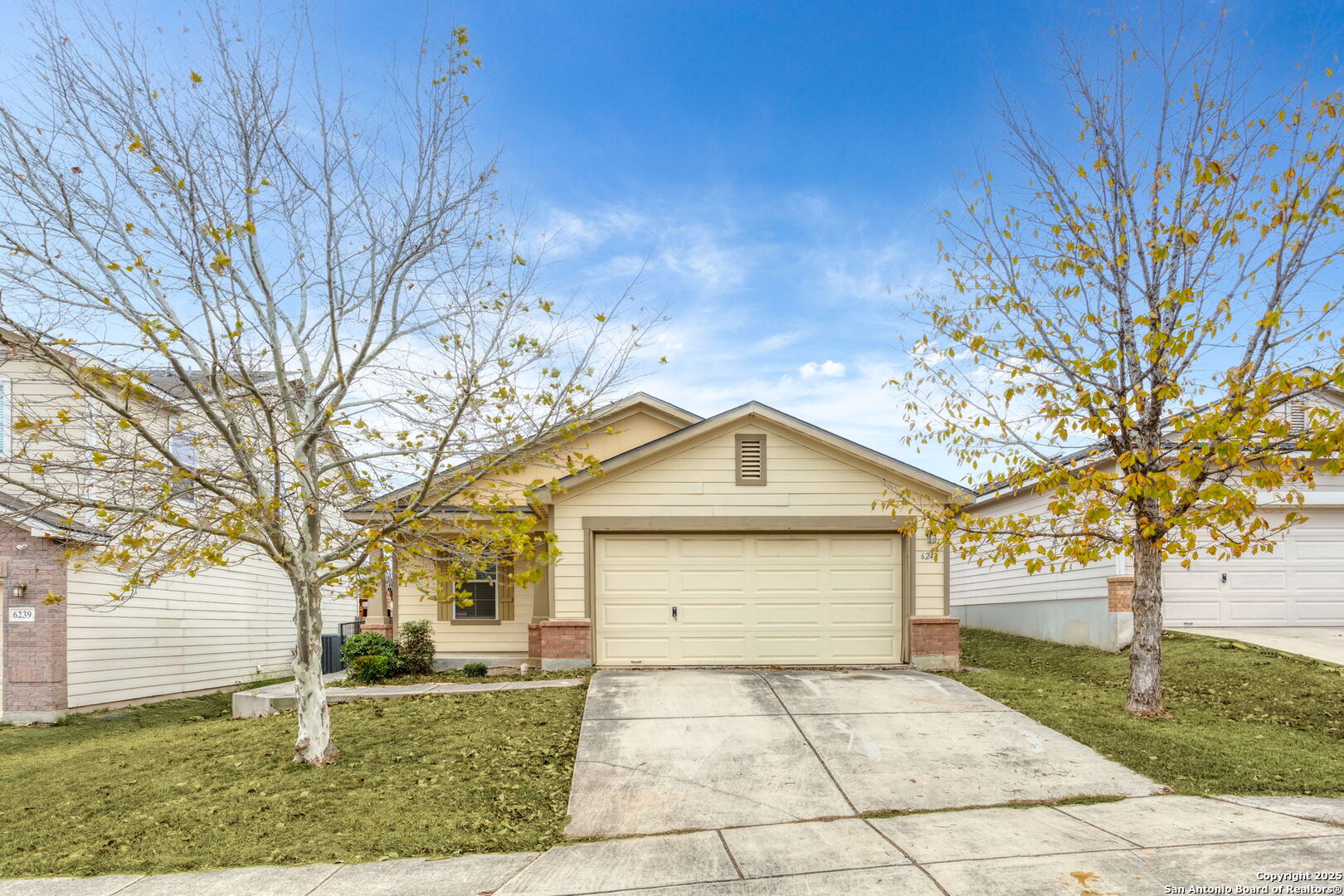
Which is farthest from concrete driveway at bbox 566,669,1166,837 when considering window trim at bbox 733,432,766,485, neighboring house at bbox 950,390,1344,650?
neighboring house at bbox 950,390,1344,650

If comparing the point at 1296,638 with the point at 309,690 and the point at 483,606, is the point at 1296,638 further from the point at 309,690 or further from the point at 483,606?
the point at 309,690

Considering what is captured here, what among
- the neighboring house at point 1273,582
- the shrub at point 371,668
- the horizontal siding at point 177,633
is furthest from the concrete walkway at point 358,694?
the neighboring house at point 1273,582

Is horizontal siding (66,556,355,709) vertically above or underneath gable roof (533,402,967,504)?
underneath

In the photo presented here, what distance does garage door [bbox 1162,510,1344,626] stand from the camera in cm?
1551

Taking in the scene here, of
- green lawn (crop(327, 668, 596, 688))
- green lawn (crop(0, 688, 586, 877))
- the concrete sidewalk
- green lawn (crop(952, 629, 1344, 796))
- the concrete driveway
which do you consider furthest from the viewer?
green lawn (crop(327, 668, 596, 688))

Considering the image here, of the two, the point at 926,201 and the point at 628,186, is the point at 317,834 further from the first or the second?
the point at 628,186

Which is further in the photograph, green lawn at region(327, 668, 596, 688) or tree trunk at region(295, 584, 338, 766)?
green lawn at region(327, 668, 596, 688)

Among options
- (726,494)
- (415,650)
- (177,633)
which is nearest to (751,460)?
(726,494)

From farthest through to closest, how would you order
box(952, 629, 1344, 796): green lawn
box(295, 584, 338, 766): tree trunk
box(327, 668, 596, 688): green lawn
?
1. box(327, 668, 596, 688): green lawn
2. box(295, 584, 338, 766): tree trunk
3. box(952, 629, 1344, 796): green lawn

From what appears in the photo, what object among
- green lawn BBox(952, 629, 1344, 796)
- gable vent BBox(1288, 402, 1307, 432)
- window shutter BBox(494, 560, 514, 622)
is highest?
gable vent BBox(1288, 402, 1307, 432)

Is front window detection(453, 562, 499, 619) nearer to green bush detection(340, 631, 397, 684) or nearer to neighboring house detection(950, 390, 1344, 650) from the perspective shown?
green bush detection(340, 631, 397, 684)

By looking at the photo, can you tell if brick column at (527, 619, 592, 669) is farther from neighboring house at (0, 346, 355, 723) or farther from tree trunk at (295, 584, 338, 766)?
tree trunk at (295, 584, 338, 766)

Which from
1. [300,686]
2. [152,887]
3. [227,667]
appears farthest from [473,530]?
[227,667]

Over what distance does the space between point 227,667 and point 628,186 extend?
13.4m
